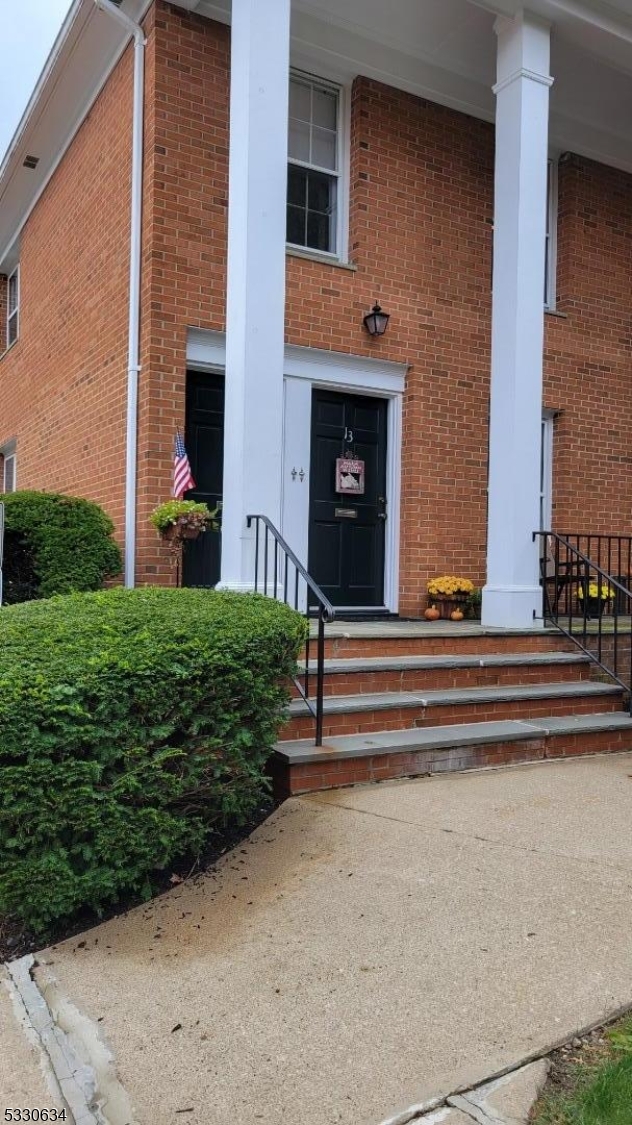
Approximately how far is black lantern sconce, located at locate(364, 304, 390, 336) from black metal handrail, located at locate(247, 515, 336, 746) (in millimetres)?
2574

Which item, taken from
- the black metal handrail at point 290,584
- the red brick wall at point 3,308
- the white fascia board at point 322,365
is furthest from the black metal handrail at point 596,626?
the red brick wall at point 3,308

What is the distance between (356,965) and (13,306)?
39.5ft

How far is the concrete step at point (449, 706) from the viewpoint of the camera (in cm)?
476

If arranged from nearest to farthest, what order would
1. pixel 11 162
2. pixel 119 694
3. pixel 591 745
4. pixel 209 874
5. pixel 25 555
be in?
pixel 119 694, pixel 209 874, pixel 591 745, pixel 25 555, pixel 11 162

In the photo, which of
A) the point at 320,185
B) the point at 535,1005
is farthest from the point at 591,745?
the point at 320,185

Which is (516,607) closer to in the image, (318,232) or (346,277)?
(346,277)

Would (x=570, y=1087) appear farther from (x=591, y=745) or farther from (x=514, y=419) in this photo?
(x=514, y=419)

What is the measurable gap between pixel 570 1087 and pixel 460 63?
8.26 m

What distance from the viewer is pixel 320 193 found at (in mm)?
7859

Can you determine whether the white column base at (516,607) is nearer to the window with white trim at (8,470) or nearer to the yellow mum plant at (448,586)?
the yellow mum plant at (448,586)

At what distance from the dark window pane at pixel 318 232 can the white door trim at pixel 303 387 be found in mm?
1145

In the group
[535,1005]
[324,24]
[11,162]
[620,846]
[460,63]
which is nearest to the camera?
[535,1005]

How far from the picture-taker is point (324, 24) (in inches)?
284

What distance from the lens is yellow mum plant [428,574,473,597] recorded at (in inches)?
306
